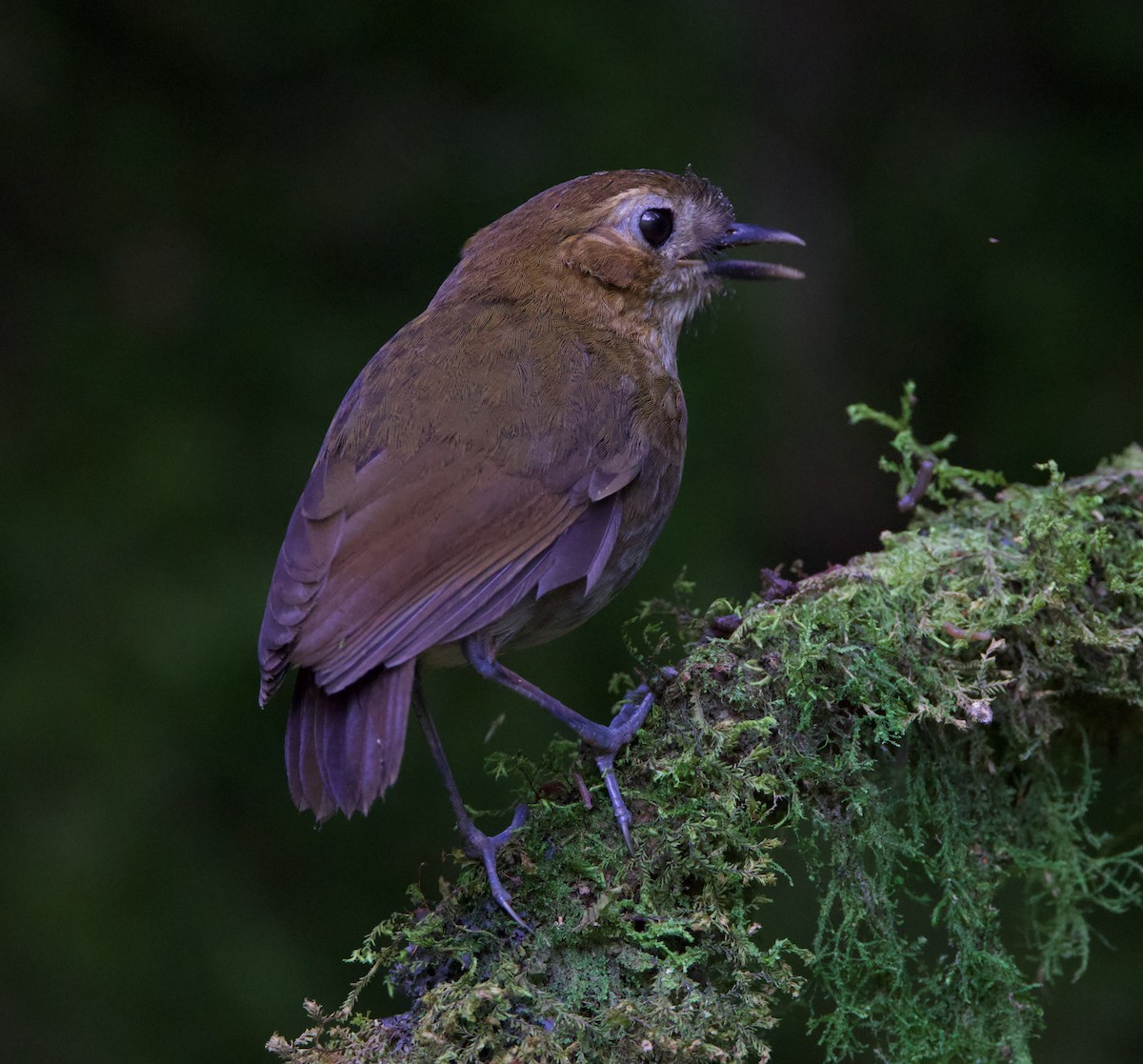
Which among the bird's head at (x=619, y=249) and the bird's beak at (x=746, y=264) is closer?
the bird's head at (x=619, y=249)

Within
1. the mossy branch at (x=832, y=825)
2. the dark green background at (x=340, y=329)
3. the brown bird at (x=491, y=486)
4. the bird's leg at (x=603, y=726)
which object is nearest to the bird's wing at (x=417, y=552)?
the brown bird at (x=491, y=486)

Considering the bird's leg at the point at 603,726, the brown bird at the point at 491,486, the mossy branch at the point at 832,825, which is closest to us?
the mossy branch at the point at 832,825

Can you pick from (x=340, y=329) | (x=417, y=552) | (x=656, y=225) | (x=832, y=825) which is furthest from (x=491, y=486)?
(x=340, y=329)

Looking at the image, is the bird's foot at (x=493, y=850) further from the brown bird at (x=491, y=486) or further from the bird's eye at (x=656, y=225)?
the bird's eye at (x=656, y=225)

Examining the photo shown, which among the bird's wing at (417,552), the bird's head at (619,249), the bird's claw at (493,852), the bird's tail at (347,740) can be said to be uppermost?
the bird's head at (619,249)

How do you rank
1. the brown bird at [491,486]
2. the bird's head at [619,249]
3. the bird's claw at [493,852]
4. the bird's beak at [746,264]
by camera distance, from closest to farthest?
1. the bird's claw at [493,852]
2. the brown bird at [491,486]
3. the bird's head at [619,249]
4. the bird's beak at [746,264]

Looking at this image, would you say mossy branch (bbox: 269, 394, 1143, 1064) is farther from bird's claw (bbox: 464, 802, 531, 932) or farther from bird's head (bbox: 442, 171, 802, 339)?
bird's head (bbox: 442, 171, 802, 339)

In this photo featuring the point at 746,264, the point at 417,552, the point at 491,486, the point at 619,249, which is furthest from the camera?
the point at 746,264

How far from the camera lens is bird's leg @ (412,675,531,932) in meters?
2.08

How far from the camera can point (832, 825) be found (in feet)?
7.34

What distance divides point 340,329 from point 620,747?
254 cm

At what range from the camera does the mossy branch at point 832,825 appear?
6.36ft

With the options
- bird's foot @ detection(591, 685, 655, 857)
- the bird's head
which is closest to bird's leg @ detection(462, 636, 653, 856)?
bird's foot @ detection(591, 685, 655, 857)

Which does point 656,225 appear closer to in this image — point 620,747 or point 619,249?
point 619,249
